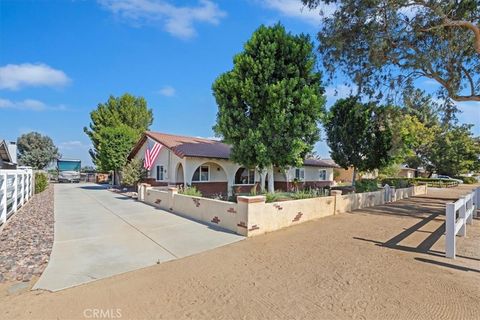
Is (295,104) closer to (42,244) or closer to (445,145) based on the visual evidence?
(42,244)

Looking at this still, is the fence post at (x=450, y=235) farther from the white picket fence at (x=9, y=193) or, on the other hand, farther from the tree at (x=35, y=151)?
the tree at (x=35, y=151)

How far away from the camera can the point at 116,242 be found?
22.6 ft

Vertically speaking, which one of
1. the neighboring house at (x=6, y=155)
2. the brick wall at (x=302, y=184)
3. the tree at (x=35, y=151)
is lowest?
the brick wall at (x=302, y=184)

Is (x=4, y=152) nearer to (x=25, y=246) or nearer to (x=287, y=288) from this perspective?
(x=25, y=246)

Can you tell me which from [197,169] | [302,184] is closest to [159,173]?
[197,169]

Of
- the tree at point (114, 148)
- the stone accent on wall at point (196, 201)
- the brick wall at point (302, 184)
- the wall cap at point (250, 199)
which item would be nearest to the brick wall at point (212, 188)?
the brick wall at point (302, 184)

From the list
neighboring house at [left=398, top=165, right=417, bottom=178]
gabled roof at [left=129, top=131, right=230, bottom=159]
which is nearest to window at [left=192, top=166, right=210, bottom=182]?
gabled roof at [left=129, top=131, right=230, bottom=159]

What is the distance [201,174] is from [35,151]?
47.3 metres

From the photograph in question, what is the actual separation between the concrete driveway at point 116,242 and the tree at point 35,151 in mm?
49465

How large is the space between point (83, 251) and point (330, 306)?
17.6ft

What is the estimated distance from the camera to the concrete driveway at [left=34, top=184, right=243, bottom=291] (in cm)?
499

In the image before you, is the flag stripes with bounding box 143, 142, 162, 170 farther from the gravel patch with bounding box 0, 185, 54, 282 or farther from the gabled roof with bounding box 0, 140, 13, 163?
the gravel patch with bounding box 0, 185, 54, 282

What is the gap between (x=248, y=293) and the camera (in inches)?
165

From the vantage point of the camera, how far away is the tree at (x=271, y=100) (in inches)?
456
